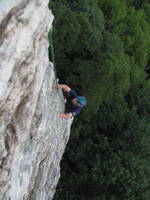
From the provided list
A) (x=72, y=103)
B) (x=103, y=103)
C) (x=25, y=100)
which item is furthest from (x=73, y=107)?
(x=103, y=103)

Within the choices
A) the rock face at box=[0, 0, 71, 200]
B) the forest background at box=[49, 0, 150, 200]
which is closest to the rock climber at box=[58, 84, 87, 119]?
the rock face at box=[0, 0, 71, 200]

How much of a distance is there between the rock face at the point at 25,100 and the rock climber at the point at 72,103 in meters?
0.38

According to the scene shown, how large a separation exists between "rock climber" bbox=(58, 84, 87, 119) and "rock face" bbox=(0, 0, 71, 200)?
1.23ft

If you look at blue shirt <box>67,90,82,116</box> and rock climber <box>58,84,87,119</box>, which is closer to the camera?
rock climber <box>58,84,87,119</box>

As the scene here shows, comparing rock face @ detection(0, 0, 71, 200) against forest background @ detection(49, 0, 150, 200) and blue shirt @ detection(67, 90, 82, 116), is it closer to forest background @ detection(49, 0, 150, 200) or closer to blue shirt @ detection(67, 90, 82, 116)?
blue shirt @ detection(67, 90, 82, 116)

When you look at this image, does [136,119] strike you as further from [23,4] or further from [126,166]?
[23,4]

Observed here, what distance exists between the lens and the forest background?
13992 mm

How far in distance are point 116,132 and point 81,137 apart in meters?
1.60

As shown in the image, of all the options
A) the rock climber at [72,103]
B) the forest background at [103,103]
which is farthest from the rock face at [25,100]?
the forest background at [103,103]

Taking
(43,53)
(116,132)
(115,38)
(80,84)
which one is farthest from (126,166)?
(43,53)

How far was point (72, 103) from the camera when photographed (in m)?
10.7

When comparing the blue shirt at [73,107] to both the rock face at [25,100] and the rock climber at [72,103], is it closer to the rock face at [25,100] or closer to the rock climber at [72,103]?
the rock climber at [72,103]

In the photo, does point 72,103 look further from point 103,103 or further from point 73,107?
point 103,103

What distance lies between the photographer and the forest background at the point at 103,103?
14.0 metres
